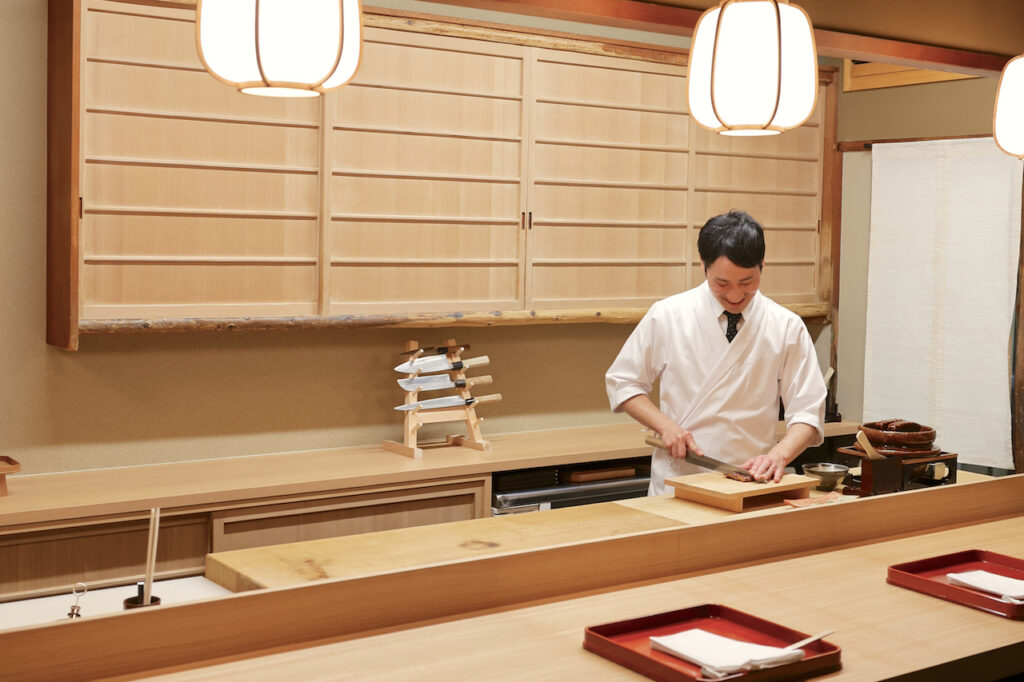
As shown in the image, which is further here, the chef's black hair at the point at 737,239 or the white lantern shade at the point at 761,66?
the chef's black hair at the point at 737,239

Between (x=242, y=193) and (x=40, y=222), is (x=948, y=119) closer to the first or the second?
(x=242, y=193)

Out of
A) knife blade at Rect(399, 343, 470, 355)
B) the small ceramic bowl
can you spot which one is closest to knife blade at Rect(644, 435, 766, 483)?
the small ceramic bowl

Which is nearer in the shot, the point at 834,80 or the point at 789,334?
the point at 789,334

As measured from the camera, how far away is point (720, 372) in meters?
3.51

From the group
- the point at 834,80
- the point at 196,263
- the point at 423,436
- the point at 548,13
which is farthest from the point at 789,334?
the point at 834,80

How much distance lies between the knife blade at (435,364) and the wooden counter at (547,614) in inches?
68.6

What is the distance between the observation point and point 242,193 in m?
4.04

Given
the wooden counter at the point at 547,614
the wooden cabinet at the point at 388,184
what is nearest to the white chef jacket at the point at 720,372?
the wooden counter at the point at 547,614

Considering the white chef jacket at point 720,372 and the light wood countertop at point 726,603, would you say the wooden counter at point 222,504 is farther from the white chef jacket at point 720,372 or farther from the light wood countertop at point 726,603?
the light wood countertop at point 726,603

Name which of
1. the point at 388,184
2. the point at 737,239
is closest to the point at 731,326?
the point at 737,239

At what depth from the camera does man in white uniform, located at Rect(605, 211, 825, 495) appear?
349cm

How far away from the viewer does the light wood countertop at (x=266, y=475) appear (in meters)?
3.48

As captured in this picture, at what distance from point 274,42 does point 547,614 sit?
120 centimetres

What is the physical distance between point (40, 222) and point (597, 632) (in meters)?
2.87
